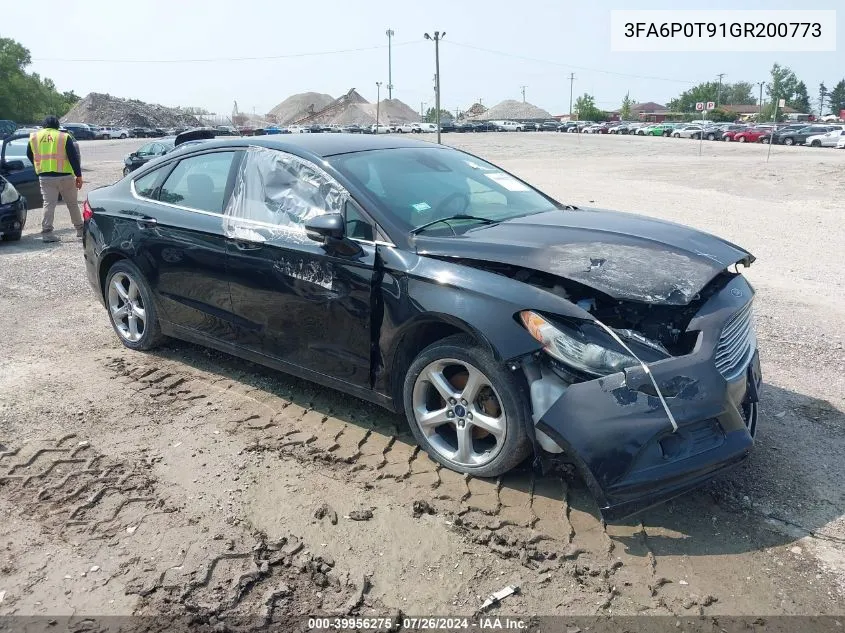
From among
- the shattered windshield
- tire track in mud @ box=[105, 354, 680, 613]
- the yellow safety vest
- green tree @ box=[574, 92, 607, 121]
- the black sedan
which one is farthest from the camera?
green tree @ box=[574, 92, 607, 121]

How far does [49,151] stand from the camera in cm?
1086

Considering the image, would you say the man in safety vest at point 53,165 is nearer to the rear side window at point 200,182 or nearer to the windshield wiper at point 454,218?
the rear side window at point 200,182

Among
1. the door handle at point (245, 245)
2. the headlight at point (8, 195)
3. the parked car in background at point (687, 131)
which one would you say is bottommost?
the door handle at point (245, 245)

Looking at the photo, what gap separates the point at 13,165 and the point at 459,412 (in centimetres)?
1303

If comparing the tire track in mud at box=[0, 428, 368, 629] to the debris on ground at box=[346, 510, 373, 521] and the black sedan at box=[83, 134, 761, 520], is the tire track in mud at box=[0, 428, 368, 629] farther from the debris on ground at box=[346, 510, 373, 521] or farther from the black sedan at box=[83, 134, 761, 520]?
the black sedan at box=[83, 134, 761, 520]

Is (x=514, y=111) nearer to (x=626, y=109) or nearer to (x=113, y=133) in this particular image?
(x=626, y=109)

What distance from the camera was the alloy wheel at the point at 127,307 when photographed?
219 inches

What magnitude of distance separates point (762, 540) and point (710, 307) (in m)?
1.09

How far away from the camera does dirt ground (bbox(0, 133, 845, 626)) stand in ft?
9.36

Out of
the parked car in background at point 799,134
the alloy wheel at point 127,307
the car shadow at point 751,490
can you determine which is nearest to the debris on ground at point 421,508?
the car shadow at point 751,490

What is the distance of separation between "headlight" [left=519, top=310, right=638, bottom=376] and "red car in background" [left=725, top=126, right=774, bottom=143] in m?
58.8

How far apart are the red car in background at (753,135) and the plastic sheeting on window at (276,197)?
58148mm

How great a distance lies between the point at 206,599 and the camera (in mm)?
2838

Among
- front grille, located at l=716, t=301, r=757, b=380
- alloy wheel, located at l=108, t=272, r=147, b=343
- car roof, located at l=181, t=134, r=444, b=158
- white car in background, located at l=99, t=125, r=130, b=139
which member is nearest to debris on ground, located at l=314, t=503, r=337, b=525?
front grille, located at l=716, t=301, r=757, b=380
